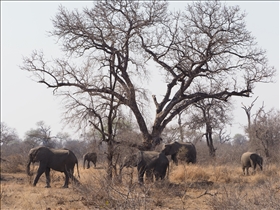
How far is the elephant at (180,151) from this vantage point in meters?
21.6

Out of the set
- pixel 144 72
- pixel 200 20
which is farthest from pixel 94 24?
pixel 200 20

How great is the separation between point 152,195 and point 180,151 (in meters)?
11.6

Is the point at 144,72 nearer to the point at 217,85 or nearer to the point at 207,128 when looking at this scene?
the point at 217,85

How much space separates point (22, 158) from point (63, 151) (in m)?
8.82

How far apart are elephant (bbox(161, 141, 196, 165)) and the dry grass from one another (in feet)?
14.8

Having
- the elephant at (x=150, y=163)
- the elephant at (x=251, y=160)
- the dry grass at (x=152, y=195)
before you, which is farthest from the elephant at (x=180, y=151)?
the elephant at (x=150, y=163)

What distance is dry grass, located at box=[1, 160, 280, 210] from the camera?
7727 millimetres

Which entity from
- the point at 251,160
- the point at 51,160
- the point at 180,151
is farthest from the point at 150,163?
the point at 180,151

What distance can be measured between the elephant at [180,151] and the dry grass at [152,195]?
Result: 4507mm

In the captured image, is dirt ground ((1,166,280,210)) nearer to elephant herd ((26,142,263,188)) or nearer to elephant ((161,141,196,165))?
elephant herd ((26,142,263,188))

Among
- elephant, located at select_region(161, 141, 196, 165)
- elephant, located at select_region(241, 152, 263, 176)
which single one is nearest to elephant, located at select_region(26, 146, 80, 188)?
elephant, located at select_region(161, 141, 196, 165)

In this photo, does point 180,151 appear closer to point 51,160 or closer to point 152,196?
point 51,160

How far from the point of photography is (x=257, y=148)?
2578 cm

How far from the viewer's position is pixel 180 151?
73.1ft
